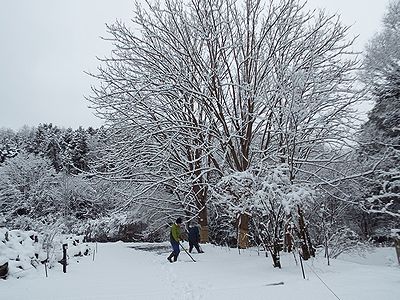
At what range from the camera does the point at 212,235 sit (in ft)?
78.8

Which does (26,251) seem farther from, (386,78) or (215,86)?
A: (386,78)

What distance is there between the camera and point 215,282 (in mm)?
7203

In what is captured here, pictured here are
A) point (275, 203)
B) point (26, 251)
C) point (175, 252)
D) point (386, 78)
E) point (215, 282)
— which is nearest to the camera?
point (215, 282)

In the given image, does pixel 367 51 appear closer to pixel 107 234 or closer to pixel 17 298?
pixel 17 298

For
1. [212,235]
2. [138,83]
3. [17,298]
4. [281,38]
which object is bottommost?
[17,298]

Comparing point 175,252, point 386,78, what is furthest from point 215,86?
point 386,78

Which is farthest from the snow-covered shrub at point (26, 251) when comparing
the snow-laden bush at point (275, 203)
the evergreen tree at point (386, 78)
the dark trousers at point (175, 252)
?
the evergreen tree at point (386, 78)

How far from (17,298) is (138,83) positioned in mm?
9778

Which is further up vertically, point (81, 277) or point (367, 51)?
point (367, 51)

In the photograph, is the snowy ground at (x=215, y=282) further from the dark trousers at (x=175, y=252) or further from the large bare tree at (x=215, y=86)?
the large bare tree at (x=215, y=86)

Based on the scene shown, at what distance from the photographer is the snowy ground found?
562 centimetres

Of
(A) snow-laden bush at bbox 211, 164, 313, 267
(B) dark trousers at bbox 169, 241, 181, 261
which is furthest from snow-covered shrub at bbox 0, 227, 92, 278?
(A) snow-laden bush at bbox 211, 164, 313, 267

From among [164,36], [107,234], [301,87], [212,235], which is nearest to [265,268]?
[301,87]

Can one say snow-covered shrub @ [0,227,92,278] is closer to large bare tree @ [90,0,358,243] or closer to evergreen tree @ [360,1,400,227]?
large bare tree @ [90,0,358,243]
